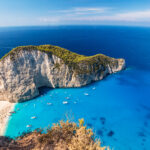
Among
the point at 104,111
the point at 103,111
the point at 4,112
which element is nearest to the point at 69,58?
the point at 103,111

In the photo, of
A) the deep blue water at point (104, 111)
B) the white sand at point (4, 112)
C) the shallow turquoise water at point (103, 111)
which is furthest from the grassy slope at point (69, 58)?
the white sand at point (4, 112)

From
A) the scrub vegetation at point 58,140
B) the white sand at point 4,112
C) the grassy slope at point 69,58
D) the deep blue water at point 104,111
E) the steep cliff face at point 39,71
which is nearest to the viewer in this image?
the scrub vegetation at point 58,140

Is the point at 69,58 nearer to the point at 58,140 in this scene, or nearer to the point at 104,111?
the point at 104,111

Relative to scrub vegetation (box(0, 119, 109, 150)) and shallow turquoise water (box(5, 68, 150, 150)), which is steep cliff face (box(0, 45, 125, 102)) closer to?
shallow turquoise water (box(5, 68, 150, 150))

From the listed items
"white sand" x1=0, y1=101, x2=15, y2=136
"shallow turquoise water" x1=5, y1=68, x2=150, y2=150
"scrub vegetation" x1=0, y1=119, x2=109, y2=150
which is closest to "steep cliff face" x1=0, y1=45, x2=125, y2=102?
"white sand" x1=0, y1=101, x2=15, y2=136

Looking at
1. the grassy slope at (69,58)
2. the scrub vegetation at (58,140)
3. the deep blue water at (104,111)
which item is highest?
the grassy slope at (69,58)

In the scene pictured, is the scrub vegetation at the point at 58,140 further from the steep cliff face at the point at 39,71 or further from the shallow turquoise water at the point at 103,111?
the steep cliff face at the point at 39,71

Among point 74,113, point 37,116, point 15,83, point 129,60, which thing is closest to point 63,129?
point 74,113
